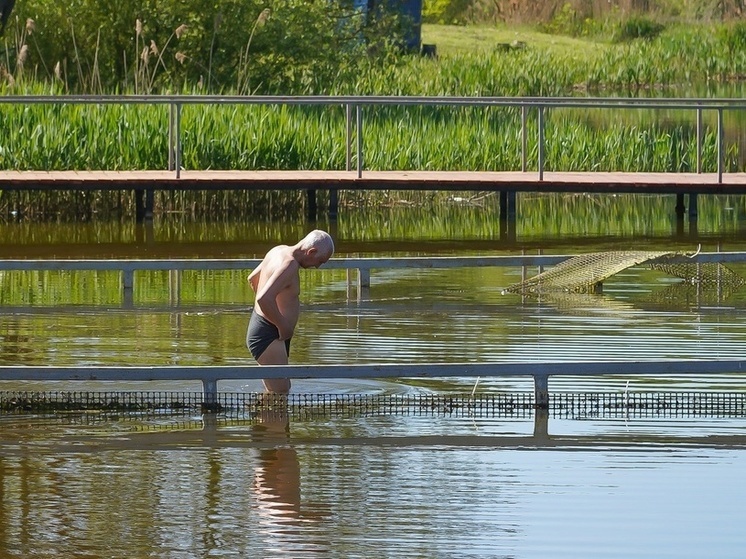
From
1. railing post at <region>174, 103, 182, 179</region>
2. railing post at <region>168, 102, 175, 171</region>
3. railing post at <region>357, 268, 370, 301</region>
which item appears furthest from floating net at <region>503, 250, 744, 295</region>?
railing post at <region>168, 102, 175, 171</region>

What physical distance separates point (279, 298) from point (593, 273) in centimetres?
493

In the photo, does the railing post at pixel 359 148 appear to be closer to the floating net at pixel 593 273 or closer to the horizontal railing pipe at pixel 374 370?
the floating net at pixel 593 273

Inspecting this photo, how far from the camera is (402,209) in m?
21.5

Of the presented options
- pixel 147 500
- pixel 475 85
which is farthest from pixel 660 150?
pixel 147 500

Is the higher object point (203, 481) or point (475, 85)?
point (475, 85)

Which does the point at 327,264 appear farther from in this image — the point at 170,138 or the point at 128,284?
the point at 170,138

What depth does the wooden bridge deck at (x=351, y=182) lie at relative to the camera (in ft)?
61.5

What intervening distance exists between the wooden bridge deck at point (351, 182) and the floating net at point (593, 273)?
439 centimetres

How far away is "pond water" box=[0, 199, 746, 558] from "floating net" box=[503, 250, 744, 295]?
18cm

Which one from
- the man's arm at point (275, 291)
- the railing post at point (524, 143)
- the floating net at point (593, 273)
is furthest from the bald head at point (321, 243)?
the railing post at point (524, 143)

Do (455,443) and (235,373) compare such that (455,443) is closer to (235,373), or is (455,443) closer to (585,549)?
(235,373)

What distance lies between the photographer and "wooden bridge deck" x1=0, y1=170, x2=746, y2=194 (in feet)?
61.5

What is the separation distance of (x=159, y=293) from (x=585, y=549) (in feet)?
24.6

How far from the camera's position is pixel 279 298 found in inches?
389
